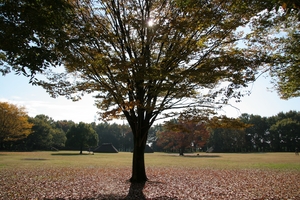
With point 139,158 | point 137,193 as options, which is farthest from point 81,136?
point 137,193

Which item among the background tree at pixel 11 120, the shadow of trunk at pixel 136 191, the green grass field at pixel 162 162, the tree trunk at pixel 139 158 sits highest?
the background tree at pixel 11 120

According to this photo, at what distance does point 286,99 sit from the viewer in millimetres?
18469

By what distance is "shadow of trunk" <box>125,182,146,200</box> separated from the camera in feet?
30.1

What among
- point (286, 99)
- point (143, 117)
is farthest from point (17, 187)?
point (286, 99)

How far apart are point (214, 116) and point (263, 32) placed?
4.85m

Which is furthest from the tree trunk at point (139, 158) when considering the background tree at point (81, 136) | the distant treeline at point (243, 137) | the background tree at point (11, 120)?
the distant treeline at point (243, 137)

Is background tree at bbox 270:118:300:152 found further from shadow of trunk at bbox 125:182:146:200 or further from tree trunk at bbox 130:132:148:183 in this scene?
shadow of trunk at bbox 125:182:146:200

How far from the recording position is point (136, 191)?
33.8 ft

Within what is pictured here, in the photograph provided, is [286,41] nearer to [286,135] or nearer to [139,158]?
[139,158]

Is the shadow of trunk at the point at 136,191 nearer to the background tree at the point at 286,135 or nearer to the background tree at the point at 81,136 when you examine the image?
the background tree at the point at 81,136

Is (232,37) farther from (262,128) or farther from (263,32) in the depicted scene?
(262,128)

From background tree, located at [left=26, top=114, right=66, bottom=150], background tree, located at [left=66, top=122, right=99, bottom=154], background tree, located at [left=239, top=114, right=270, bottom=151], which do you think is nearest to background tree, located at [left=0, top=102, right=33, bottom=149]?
background tree, located at [left=66, top=122, right=99, bottom=154]

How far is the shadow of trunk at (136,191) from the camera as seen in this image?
30.1 ft

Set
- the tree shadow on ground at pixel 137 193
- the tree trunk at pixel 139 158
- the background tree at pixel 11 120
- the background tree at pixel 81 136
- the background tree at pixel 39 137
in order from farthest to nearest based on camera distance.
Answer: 1. the background tree at pixel 39 137
2. the background tree at pixel 81 136
3. the background tree at pixel 11 120
4. the tree trunk at pixel 139 158
5. the tree shadow on ground at pixel 137 193
